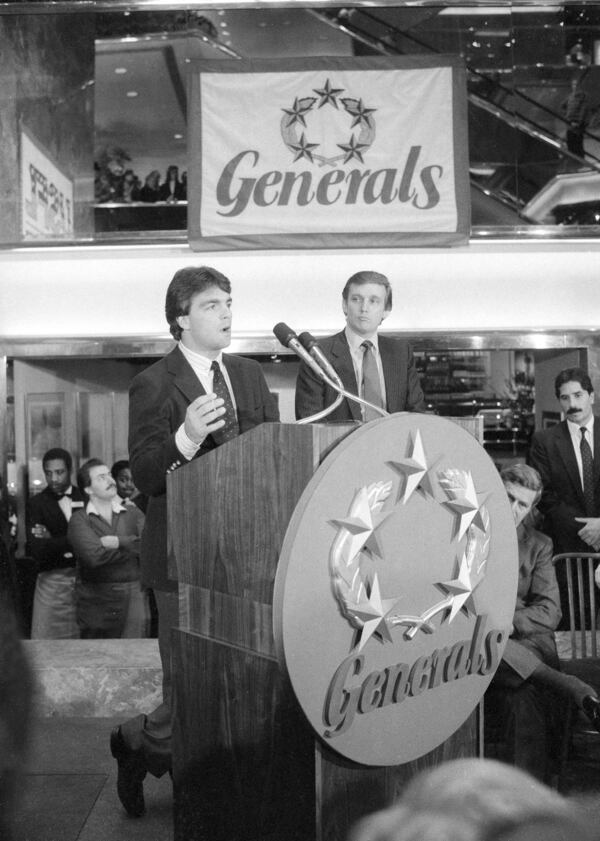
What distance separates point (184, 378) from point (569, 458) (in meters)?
3.14

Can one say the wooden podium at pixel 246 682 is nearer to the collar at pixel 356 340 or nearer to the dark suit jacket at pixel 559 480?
the collar at pixel 356 340

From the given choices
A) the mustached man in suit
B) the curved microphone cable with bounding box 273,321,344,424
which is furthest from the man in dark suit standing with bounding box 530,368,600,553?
the curved microphone cable with bounding box 273,321,344,424

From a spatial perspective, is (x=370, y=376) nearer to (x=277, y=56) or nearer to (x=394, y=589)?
(x=394, y=589)

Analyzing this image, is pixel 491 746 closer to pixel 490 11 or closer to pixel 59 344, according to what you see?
pixel 59 344

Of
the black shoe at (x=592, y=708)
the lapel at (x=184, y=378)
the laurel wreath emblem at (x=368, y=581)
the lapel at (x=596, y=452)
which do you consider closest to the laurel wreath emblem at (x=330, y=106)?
the lapel at (x=596, y=452)

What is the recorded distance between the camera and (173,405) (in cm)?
270

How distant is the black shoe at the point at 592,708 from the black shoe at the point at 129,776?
156cm

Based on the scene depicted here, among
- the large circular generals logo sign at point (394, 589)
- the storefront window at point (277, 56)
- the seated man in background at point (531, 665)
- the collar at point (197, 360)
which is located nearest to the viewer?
the large circular generals logo sign at point (394, 589)

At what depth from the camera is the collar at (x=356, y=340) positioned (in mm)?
3846

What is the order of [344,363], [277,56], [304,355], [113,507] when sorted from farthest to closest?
[277,56] < [113,507] < [344,363] < [304,355]


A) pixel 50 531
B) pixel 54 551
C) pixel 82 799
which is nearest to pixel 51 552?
pixel 54 551

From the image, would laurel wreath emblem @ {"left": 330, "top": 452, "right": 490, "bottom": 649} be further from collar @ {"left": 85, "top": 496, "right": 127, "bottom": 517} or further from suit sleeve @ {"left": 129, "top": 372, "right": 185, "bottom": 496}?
collar @ {"left": 85, "top": 496, "right": 127, "bottom": 517}

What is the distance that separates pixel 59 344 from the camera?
5.89 m

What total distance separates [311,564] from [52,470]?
14.3 feet
